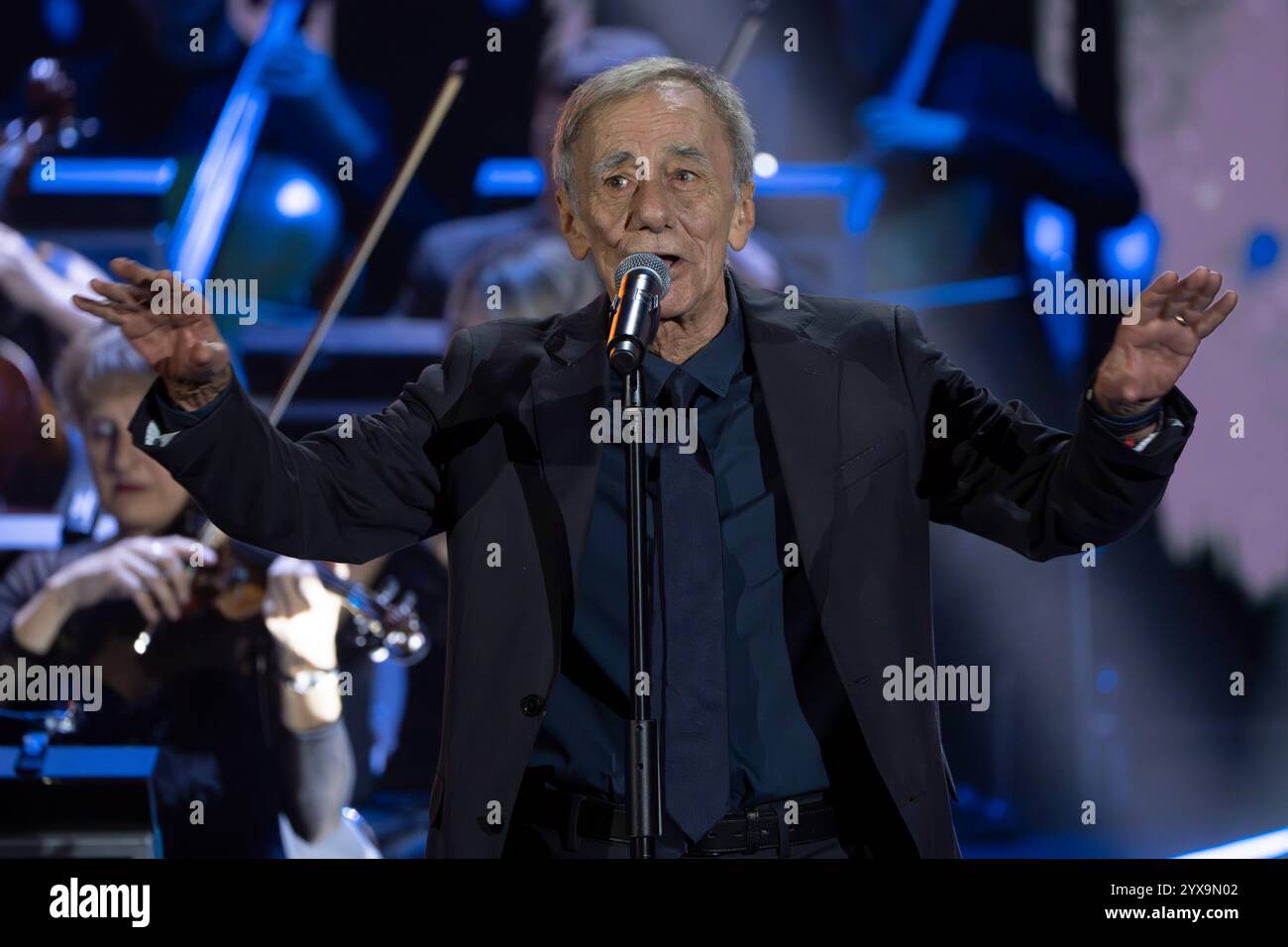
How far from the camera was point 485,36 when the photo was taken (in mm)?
3439

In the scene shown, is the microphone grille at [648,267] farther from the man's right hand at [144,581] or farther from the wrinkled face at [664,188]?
the man's right hand at [144,581]

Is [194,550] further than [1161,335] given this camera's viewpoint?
Yes

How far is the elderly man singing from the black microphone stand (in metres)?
0.16

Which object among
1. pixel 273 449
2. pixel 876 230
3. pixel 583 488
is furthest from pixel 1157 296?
pixel 876 230

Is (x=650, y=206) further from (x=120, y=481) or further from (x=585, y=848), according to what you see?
(x=120, y=481)

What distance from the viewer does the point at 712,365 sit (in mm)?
1785

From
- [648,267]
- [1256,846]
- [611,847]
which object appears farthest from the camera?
[1256,846]

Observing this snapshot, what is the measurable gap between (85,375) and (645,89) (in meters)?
2.23

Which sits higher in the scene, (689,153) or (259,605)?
(689,153)

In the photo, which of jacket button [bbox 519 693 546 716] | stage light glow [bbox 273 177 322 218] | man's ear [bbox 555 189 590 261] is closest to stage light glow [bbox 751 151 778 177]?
stage light glow [bbox 273 177 322 218]

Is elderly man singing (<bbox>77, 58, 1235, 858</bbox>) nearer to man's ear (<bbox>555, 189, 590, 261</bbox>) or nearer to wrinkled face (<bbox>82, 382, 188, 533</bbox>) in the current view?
man's ear (<bbox>555, 189, 590, 261</bbox>)
